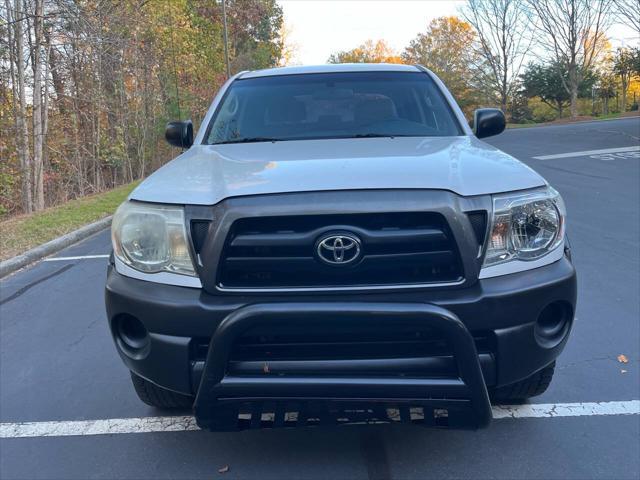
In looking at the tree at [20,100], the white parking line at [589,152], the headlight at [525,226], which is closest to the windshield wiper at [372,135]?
the headlight at [525,226]

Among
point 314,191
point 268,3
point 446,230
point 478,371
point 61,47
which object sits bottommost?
point 478,371

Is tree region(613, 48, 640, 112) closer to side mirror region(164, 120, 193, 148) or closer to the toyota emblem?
side mirror region(164, 120, 193, 148)

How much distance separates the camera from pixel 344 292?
7.92 ft

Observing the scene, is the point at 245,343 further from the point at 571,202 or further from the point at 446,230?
the point at 571,202

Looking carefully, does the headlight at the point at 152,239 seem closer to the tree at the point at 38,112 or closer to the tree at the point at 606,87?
the tree at the point at 38,112

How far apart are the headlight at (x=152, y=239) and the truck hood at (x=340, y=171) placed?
63 mm

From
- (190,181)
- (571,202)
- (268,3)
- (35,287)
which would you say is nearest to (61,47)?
(35,287)

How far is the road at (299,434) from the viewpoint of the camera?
9.35 feet

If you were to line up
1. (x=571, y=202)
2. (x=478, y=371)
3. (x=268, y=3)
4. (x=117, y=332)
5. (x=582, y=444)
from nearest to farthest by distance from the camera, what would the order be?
1. (x=478, y=371)
2. (x=117, y=332)
3. (x=582, y=444)
4. (x=571, y=202)
5. (x=268, y=3)

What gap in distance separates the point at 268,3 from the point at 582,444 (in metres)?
45.6

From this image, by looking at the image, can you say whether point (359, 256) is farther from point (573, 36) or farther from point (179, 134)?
point (573, 36)

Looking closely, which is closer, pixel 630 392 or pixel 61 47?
pixel 630 392

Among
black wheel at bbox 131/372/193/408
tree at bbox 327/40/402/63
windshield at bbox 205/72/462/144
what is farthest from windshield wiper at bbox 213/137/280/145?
tree at bbox 327/40/402/63

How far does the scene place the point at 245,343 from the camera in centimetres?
243
